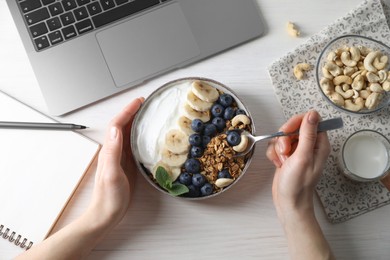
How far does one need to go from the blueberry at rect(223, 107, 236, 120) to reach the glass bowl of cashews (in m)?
0.19

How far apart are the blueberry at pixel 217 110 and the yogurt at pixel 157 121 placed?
2.4 inches

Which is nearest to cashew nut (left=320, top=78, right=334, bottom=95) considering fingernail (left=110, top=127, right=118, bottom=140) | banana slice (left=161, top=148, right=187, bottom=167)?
banana slice (left=161, top=148, right=187, bottom=167)

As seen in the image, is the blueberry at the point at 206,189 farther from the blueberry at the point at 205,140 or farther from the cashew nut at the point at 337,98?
the cashew nut at the point at 337,98

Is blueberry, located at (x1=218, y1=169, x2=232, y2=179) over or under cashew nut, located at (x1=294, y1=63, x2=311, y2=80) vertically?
under

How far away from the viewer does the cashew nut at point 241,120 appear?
2.46ft

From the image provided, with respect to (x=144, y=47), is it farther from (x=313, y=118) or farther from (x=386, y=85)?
(x=386, y=85)

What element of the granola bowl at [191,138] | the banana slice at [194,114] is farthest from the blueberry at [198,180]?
the banana slice at [194,114]

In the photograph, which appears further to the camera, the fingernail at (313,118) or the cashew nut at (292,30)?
the cashew nut at (292,30)

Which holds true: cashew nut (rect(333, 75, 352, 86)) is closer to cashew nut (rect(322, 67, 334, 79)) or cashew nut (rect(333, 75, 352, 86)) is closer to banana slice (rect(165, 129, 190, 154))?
cashew nut (rect(322, 67, 334, 79))

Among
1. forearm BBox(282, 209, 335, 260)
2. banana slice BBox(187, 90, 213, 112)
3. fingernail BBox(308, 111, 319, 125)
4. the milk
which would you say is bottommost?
forearm BBox(282, 209, 335, 260)

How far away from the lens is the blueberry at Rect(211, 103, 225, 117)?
77 centimetres

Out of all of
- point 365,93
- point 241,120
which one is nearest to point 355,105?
point 365,93

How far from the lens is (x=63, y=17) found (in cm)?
82

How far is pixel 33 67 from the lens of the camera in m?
0.83
